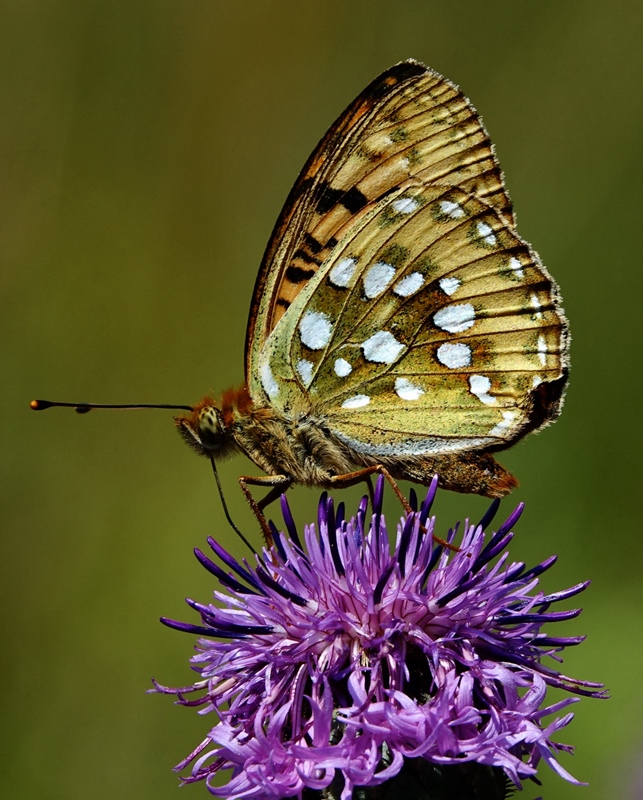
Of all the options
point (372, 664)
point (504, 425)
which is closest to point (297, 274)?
point (504, 425)

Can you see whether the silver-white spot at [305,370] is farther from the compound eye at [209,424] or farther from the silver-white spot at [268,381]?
the compound eye at [209,424]

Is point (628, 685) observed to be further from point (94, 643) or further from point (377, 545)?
point (94, 643)

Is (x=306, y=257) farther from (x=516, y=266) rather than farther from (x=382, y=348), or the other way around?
(x=516, y=266)

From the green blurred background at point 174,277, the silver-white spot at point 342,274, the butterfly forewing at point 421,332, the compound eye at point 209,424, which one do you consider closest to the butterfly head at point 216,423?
the compound eye at point 209,424

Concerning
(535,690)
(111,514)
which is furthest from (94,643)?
(535,690)

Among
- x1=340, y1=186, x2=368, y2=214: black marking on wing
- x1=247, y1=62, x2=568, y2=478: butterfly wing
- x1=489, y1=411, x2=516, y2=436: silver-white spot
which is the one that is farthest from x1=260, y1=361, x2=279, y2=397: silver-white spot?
x1=489, y1=411, x2=516, y2=436: silver-white spot

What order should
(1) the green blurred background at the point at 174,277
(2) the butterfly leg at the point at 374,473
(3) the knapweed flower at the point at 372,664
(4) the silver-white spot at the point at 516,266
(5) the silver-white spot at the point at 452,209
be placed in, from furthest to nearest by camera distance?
1. (1) the green blurred background at the point at 174,277
2. (5) the silver-white spot at the point at 452,209
3. (4) the silver-white spot at the point at 516,266
4. (2) the butterfly leg at the point at 374,473
5. (3) the knapweed flower at the point at 372,664
